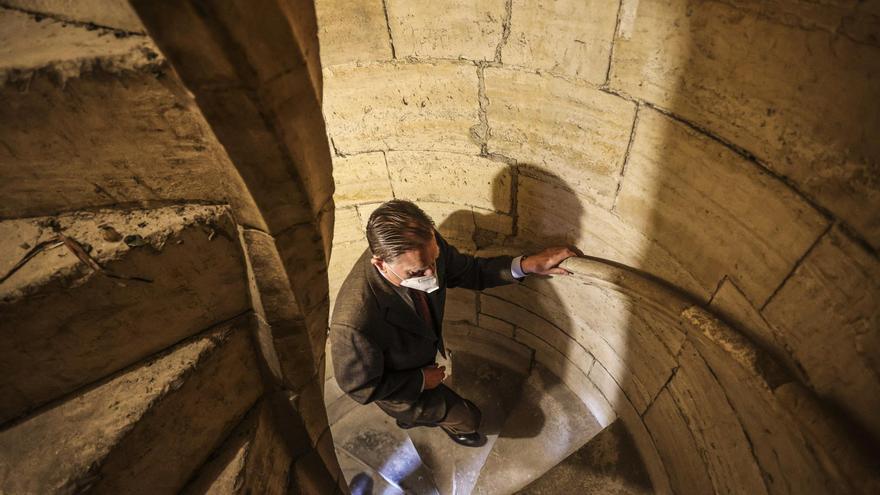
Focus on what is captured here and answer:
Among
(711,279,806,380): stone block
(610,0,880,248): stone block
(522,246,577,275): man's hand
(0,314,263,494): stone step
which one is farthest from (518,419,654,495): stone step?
(610,0,880,248): stone block

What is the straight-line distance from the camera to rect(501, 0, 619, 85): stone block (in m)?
1.87

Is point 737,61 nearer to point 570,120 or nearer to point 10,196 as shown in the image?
point 570,120

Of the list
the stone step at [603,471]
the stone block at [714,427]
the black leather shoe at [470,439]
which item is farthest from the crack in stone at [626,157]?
the black leather shoe at [470,439]

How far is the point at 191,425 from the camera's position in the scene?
70.3 inches

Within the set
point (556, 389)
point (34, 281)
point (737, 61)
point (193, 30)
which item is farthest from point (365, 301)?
point (556, 389)

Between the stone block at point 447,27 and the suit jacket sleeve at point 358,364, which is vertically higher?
the stone block at point 447,27

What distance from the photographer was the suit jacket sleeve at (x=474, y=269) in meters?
2.96

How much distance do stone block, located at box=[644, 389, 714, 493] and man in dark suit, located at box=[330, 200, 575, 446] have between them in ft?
3.93

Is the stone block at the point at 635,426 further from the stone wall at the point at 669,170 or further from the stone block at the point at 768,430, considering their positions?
the stone block at the point at 768,430

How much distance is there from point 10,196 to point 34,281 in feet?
1.23

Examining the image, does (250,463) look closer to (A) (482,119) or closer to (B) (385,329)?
(B) (385,329)

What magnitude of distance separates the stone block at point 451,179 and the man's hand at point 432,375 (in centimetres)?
123

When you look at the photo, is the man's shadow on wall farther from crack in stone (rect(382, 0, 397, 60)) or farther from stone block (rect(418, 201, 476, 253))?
crack in stone (rect(382, 0, 397, 60))

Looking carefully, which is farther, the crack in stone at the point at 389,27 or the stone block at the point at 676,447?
the stone block at the point at 676,447
